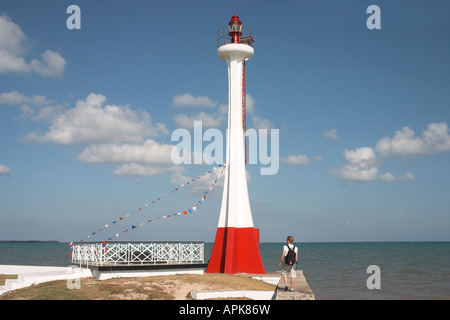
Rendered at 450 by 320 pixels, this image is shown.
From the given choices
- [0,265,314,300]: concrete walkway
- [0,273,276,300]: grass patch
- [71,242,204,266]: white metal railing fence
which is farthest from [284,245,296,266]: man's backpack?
[71,242,204,266]: white metal railing fence

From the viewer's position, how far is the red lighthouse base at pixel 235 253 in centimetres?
2058

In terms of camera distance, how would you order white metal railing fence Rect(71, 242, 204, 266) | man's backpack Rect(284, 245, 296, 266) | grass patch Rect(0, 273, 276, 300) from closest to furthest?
man's backpack Rect(284, 245, 296, 266) < grass patch Rect(0, 273, 276, 300) < white metal railing fence Rect(71, 242, 204, 266)

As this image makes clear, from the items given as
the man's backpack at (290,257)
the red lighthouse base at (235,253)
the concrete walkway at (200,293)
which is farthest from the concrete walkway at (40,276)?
the man's backpack at (290,257)

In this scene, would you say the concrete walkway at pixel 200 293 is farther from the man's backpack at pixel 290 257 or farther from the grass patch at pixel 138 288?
the man's backpack at pixel 290 257

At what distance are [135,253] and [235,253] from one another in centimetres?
450

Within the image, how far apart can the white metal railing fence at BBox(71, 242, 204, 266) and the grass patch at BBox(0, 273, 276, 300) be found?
246cm

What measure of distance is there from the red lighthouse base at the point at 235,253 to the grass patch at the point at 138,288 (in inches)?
137

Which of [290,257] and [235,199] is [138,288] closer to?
[290,257]

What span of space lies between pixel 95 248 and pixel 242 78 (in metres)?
10.3

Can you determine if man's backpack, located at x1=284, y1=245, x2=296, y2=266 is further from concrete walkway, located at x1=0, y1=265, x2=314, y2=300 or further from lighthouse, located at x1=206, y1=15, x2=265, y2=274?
lighthouse, located at x1=206, y1=15, x2=265, y2=274

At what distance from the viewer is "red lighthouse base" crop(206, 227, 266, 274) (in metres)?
20.6

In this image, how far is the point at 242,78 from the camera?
21812 mm
